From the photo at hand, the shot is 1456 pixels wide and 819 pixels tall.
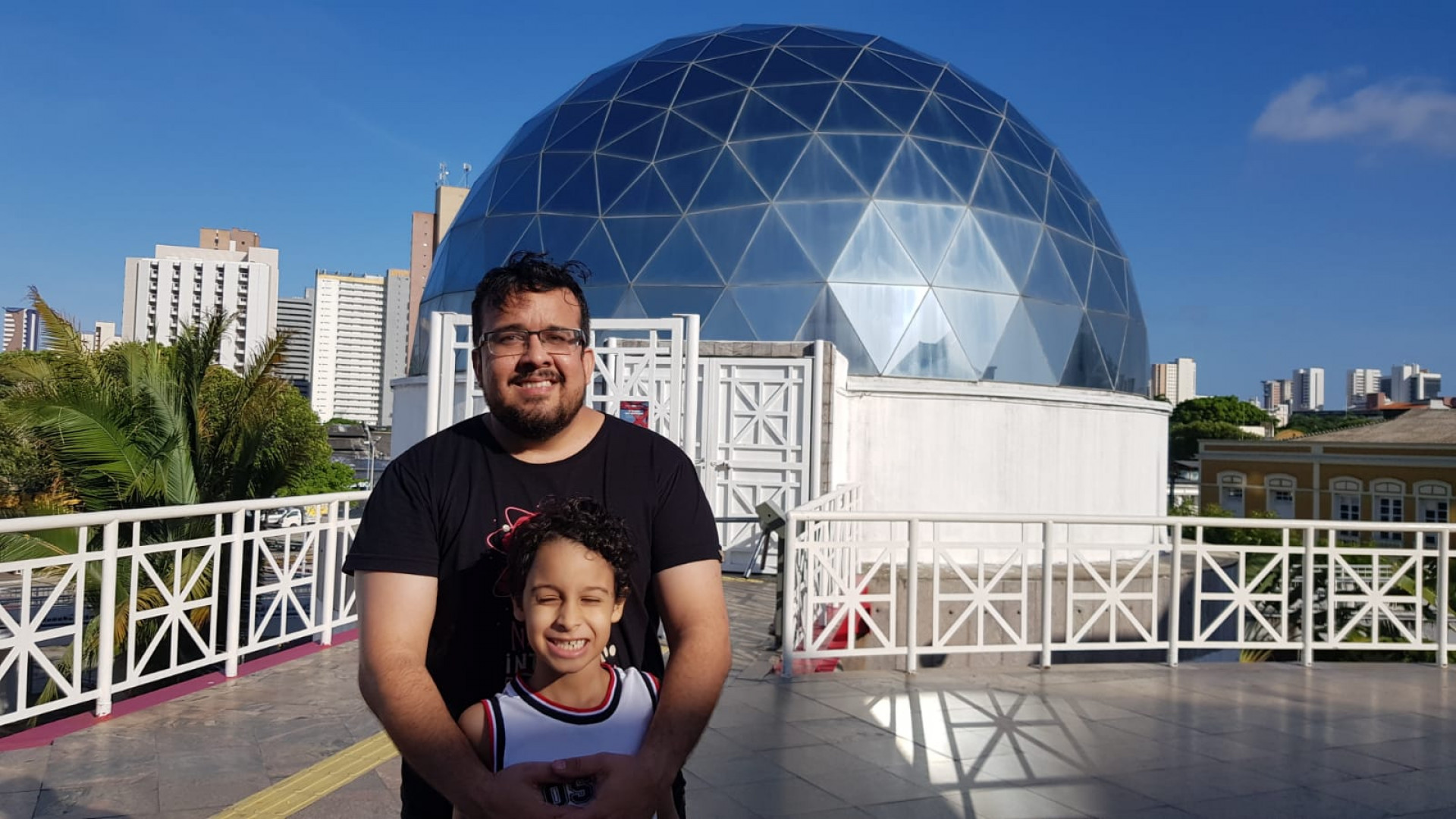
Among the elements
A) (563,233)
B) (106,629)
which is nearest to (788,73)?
(563,233)

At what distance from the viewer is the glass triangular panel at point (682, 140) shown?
15188 mm

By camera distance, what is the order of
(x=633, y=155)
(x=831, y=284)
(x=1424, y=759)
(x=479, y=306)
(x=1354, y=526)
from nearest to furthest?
(x=479, y=306)
(x=1424, y=759)
(x=1354, y=526)
(x=831, y=284)
(x=633, y=155)

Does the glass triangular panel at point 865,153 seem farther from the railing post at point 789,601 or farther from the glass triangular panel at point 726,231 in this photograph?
the railing post at point 789,601

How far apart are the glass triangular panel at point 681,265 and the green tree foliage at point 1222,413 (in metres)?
67.3

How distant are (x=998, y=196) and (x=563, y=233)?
23.3 feet

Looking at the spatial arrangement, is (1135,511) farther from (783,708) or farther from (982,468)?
(783,708)

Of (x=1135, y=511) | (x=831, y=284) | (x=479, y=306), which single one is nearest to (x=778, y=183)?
(x=831, y=284)

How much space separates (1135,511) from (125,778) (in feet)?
49.2

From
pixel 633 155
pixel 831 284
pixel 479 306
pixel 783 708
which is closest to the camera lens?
A: pixel 479 306

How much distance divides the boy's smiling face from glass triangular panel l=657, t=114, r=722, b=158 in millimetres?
13884

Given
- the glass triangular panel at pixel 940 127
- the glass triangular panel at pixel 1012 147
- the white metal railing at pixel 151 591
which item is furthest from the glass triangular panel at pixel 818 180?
the white metal railing at pixel 151 591

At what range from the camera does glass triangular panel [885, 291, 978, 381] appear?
13953mm

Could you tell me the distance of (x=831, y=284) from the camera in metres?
14.0

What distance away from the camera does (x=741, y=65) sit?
651 inches
